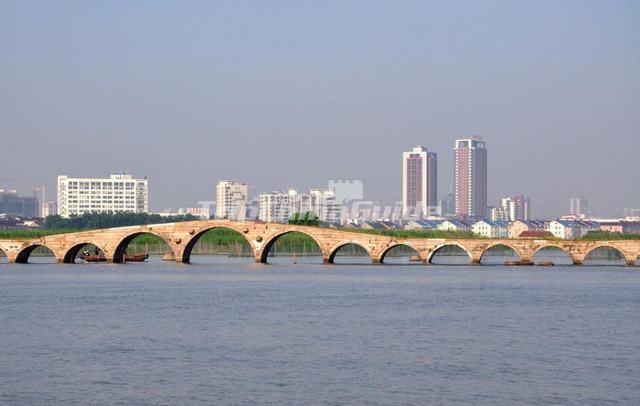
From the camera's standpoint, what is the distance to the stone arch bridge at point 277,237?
88.6 m

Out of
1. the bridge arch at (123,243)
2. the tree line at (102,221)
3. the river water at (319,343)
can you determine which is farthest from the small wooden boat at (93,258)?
the tree line at (102,221)

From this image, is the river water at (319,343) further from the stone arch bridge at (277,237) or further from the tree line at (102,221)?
the tree line at (102,221)

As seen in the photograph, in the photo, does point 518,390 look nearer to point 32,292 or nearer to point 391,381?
point 391,381

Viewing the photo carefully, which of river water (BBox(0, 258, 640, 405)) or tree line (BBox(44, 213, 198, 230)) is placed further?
tree line (BBox(44, 213, 198, 230))

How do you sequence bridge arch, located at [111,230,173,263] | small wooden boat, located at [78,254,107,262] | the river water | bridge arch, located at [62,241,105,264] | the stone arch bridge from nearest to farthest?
the river water, the stone arch bridge, bridge arch, located at [111,230,173,263], bridge arch, located at [62,241,105,264], small wooden boat, located at [78,254,107,262]

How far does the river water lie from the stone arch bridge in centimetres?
2077

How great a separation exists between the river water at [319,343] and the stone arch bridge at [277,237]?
20.8m

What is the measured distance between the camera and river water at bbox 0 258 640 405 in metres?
30.1

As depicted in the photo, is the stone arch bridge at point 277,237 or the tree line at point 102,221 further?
the tree line at point 102,221

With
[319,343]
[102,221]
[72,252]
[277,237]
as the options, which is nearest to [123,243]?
[72,252]

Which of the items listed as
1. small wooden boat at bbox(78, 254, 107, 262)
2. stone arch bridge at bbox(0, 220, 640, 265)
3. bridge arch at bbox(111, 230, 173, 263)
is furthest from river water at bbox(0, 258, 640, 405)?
small wooden boat at bbox(78, 254, 107, 262)

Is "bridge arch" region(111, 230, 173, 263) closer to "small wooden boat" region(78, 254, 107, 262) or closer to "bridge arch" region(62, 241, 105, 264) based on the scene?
"bridge arch" region(62, 241, 105, 264)

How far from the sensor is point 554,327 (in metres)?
43.7

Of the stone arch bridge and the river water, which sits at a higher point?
the stone arch bridge
